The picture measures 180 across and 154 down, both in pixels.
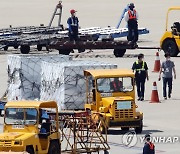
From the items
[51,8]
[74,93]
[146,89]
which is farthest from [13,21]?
[74,93]

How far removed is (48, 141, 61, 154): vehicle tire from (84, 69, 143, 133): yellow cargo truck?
3796 mm

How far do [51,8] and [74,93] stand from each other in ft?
151

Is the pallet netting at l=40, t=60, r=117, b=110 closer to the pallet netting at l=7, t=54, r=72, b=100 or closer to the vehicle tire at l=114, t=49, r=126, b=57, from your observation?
the pallet netting at l=7, t=54, r=72, b=100

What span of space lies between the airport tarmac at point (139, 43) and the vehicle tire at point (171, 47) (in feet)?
0.93

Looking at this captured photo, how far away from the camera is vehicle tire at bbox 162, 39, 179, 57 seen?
147ft

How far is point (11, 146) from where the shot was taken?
68.7 feet

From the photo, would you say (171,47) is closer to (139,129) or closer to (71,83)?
(71,83)

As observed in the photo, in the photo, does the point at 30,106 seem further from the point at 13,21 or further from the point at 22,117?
the point at 13,21

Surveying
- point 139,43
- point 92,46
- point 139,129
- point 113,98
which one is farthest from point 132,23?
point 139,129

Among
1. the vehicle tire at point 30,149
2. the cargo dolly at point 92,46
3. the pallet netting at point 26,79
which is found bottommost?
the vehicle tire at point 30,149

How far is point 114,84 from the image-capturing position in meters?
27.3

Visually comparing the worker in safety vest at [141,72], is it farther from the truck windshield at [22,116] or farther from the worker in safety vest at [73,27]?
Answer: the worker in safety vest at [73,27]

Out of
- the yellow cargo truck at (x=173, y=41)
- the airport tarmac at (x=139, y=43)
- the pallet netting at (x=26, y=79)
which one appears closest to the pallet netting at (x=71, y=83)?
the pallet netting at (x=26, y=79)

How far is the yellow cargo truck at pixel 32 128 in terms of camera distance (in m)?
21.4
